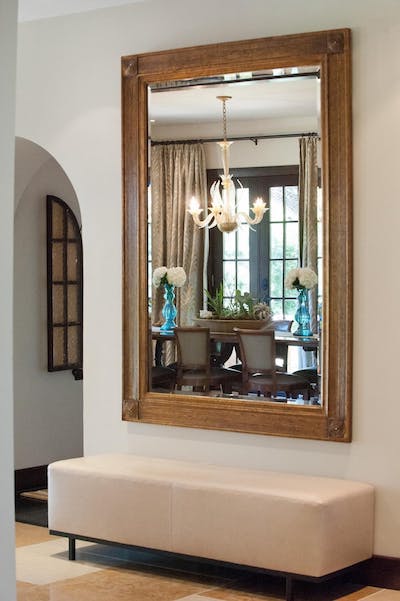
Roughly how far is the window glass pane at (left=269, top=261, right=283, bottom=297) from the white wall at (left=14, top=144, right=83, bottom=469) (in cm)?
211

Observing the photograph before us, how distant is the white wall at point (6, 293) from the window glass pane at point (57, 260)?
4.35 metres

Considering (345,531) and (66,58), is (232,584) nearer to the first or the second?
(345,531)

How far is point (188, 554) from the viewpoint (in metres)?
4.43

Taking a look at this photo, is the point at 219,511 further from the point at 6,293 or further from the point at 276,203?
the point at 6,293

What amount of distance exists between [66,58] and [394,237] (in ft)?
6.61

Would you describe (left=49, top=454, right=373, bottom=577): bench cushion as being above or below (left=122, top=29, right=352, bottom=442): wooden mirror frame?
below

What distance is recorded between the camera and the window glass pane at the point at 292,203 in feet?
15.1

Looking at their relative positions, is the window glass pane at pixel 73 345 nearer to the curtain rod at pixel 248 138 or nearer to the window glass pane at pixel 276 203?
the curtain rod at pixel 248 138

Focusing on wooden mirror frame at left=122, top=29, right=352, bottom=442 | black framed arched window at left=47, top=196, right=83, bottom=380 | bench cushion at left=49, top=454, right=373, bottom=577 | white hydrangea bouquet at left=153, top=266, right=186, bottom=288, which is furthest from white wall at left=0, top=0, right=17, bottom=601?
black framed arched window at left=47, top=196, right=83, bottom=380

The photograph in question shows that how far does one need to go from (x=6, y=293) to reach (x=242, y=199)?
2756 mm

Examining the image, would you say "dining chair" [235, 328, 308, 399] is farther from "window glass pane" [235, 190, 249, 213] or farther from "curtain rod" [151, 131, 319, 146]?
"curtain rod" [151, 131, 319, 146]

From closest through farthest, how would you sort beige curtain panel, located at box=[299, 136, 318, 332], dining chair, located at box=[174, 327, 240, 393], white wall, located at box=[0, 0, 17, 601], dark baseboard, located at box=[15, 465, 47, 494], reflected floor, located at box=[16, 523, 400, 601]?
white wall, located at box=[0, 0, 17, 601] → reflected floor, located at box=[16, 523, 400, 601] → beige curtain panel, located at box=[299, 136, 318, 332] → dining chair, located at box=[174, 327, 240, 393] → dark baseboard, located at box=[15, 465, 47, 494]

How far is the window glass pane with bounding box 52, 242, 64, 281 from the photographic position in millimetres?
6426

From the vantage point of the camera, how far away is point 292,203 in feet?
15.1
